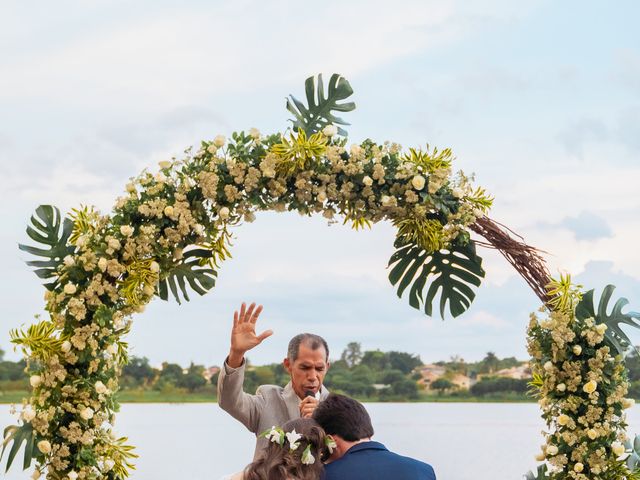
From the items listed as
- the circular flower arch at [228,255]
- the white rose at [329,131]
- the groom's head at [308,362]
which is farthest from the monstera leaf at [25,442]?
the white rose at [329,131]

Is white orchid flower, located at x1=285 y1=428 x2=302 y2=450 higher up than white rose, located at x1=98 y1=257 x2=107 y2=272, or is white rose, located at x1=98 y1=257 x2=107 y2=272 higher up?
white rose, located at x1=98 y1=257 x2=107 y2=272

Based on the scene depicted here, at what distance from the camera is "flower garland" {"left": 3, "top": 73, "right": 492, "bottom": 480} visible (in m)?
5.32

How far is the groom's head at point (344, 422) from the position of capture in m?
4.00

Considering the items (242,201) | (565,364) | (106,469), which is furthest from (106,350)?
(565,364)

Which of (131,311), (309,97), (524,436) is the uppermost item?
(309,97)

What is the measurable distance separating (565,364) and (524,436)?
9.18 m

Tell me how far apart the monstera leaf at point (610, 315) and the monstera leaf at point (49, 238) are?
309cm

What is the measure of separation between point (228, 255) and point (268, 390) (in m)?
0.87

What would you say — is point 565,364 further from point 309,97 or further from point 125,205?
point 125,205

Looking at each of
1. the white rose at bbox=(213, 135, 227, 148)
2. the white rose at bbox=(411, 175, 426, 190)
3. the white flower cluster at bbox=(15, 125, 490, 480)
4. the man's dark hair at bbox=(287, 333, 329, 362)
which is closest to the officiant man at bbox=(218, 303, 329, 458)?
the man's dark hair at bbox=(287, 333, 329, 362)

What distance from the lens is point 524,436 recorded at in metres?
14.6

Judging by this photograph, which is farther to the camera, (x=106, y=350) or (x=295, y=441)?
(x=106, y=350)

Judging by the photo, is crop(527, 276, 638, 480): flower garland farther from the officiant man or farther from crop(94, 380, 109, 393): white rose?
crop(94, 380, 109, 393): white rose

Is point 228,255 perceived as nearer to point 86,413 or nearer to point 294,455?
point 86,413
